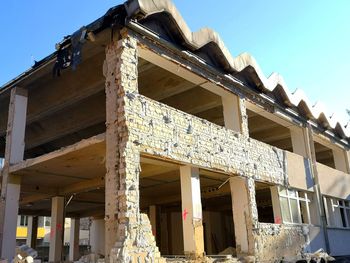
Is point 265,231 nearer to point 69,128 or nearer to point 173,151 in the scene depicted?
point 173,151

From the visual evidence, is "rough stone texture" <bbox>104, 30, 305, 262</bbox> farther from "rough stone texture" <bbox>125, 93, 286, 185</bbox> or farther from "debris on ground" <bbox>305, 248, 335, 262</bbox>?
"debris on ground" <bbox>305, 248, 335, 262</bbox>

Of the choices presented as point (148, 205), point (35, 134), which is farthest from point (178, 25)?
point (148, 205)

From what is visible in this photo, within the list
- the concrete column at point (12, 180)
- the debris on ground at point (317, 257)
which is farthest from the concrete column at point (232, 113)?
the concrete column at point (12, 180)

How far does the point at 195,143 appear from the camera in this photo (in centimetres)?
1073

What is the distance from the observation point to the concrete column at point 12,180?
1075 centimetres

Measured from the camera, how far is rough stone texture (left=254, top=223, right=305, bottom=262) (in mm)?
11656

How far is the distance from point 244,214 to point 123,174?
487cm

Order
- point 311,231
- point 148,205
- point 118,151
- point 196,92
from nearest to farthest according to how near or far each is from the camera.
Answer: point 118,151, point 196,92, point 311,231, point 148,205

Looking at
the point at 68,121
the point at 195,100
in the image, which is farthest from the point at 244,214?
the point at 68,121

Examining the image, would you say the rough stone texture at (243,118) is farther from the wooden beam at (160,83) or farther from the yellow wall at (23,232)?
the yellow wall at (23,232)

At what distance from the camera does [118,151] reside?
Answer: 870 centimetres

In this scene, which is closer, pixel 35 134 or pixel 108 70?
pixel 108 70

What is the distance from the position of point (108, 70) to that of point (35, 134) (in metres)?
8.30

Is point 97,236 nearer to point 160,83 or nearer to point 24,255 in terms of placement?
point 160,83
